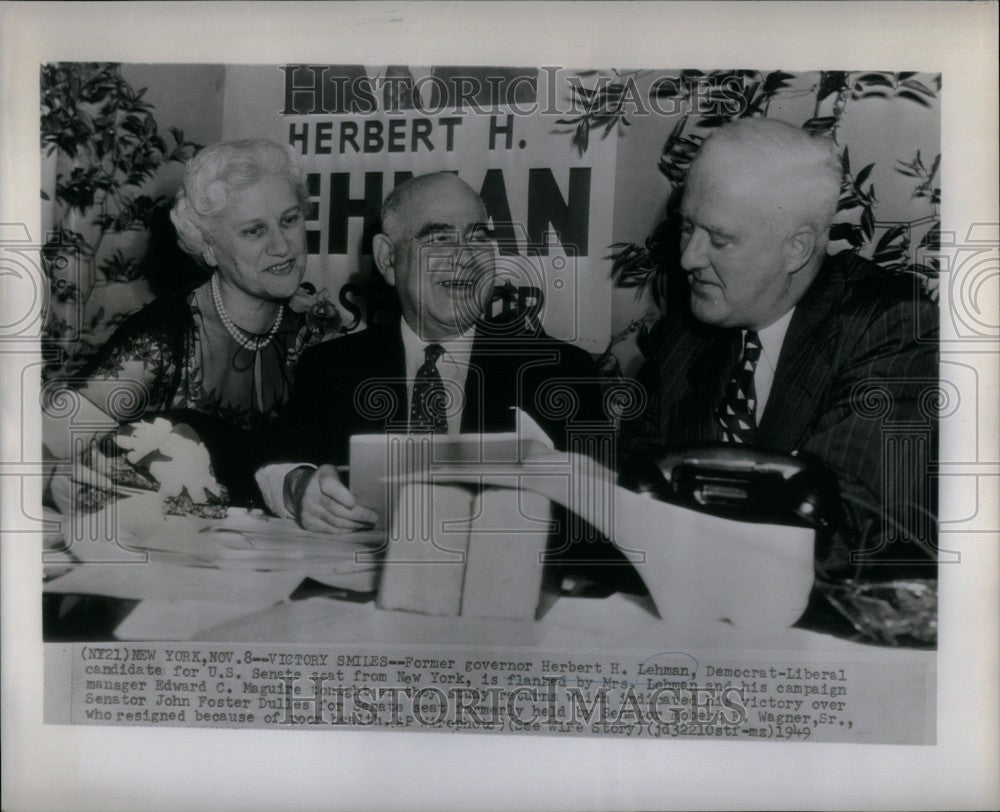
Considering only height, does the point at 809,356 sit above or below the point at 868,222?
below

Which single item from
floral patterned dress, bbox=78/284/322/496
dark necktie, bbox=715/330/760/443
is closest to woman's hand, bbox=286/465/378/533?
Answer: floral patterned dress, bbox=78/284/322/496

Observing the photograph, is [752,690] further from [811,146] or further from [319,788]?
[811,146]

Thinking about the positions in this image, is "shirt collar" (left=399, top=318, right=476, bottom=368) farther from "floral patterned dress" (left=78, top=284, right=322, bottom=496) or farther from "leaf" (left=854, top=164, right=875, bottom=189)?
"leaf" (left=854, top=164, right=875, bottom=189)

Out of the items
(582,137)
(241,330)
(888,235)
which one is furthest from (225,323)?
(888,235)

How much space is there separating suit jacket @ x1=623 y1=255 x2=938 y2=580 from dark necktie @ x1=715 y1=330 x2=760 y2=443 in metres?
0.02

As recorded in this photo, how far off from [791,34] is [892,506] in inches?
49.6

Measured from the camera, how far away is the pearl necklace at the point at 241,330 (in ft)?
8.25

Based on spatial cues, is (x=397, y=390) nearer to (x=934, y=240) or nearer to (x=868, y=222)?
(x=868, y=222)

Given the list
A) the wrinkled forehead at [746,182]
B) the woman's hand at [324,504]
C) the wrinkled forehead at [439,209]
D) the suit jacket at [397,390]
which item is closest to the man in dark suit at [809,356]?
the wrinkled forehead at [746,182]

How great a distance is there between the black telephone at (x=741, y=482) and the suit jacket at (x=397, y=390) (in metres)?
0.20

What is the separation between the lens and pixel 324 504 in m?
2.47

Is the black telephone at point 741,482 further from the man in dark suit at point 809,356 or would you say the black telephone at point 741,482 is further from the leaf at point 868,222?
the leaf at point 868,222

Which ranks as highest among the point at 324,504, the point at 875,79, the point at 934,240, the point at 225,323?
the point at 875,79

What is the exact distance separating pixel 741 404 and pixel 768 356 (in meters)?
0.15
